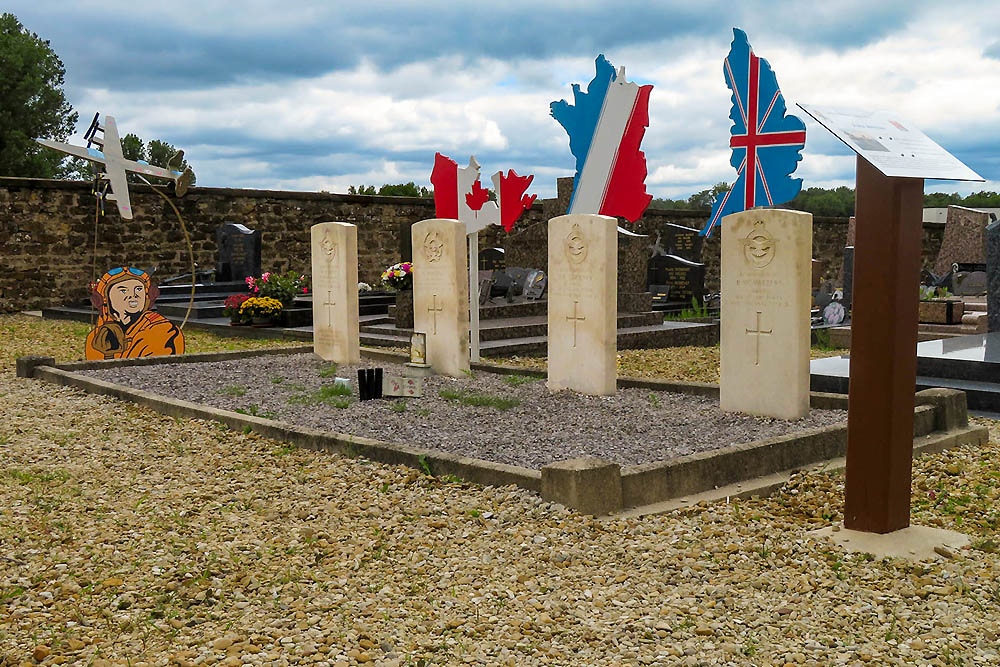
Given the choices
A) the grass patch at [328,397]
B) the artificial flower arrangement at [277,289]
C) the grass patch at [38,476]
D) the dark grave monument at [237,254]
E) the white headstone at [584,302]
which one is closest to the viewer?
the grass patch at [38,476]

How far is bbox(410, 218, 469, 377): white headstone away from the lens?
7841 mm

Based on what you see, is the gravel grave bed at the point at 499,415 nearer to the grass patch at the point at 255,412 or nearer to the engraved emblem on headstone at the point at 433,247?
the grass patch at the point at 255,412

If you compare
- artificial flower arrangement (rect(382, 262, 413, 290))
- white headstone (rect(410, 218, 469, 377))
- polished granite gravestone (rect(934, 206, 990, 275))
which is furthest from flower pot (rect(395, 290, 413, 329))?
polished granite gravestone (rect(934, 206, 990, 275))

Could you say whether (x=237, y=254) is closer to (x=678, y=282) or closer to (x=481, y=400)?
(x=678, y=282)

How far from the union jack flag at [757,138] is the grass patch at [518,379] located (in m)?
1.91

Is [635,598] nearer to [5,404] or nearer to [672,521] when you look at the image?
[672,521]

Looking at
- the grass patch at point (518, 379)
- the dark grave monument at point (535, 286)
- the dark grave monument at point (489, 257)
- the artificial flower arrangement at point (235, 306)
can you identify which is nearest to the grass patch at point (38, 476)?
the grass patch at point (518, 379)

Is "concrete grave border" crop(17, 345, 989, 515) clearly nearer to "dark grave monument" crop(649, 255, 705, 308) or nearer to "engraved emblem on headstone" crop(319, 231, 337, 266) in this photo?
"engraved emblem on headstone" crop(319, 231, 337, 266)

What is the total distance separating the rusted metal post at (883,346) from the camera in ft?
12.0

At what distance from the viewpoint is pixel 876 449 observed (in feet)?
12.3

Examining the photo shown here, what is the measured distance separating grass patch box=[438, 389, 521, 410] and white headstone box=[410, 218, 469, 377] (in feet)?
3.45

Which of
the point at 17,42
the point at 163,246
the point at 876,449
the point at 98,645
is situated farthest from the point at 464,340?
the point at 17,42

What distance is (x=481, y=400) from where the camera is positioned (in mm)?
6562

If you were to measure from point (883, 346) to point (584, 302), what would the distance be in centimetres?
339
